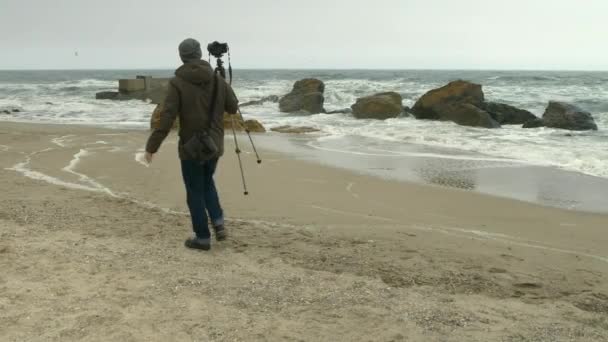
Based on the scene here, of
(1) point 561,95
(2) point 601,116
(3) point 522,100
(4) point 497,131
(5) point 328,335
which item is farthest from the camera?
(1) point 561,95

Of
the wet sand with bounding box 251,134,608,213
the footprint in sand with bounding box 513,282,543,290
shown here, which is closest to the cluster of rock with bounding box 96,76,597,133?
the wet sand with bounding box 251,134,608,213

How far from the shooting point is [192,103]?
4391 mm

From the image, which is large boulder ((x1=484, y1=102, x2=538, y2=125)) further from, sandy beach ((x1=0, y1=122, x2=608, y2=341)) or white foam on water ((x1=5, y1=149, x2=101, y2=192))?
white foam on water ((x1=5, y1=149, x2=101, y2=192))

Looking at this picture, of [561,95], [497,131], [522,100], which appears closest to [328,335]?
[497,131]

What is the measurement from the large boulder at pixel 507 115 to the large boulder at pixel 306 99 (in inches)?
287

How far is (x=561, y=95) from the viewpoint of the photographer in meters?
32.2

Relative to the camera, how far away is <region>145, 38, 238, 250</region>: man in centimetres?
433

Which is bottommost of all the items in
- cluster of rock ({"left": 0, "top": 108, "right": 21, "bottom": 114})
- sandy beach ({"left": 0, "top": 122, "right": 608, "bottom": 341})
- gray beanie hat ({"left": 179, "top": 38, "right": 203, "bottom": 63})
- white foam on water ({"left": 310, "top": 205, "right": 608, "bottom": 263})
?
white foam on water ({"left": 310, "top": 205, "right": 608, "bottom": 263})

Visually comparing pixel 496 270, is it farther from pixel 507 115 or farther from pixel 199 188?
pixel 507 115

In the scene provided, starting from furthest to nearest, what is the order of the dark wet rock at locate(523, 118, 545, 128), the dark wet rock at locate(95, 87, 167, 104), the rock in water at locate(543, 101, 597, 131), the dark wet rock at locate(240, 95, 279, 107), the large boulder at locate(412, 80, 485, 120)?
1. the dark wet rock at locate(95, 87, 167, 104)
2. the dark wet rock at locate(240, 95, 279, 107)
3. the large boulder at locate(412, 80, 485, 120)
4. the dark wet rock at locate(523, 118, 545, 128)
5. the rock in water at locate(543, 101, 597, 131)

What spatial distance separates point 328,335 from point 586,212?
4797 millimetres

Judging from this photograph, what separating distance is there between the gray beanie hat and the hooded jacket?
0.21 feet

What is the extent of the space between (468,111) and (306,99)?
8.05 meters

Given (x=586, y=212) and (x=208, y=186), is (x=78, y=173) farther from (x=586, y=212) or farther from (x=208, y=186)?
(x=586, y=212)
